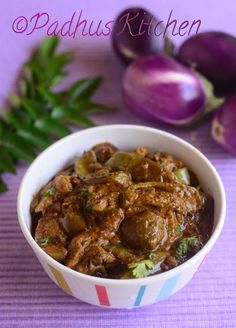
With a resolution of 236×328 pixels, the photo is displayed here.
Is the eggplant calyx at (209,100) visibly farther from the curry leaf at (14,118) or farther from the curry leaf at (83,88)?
the curry leaf at (14,118)

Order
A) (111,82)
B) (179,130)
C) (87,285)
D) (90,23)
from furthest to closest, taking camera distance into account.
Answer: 1. (90,23)
2. (111,82)
3. (179,130)
4. (87,285)

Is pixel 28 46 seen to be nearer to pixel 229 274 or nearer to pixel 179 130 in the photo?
pixel 179 130

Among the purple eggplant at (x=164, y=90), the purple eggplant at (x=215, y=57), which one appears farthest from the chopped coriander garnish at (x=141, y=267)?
the purple eggplant at (x=215, y=57)

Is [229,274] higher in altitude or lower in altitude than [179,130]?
lower

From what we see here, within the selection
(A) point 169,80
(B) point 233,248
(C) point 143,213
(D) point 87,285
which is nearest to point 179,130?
(A) point 169,80

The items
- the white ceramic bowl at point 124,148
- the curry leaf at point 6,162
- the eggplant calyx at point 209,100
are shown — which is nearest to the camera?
the white ceramic bowl at point 124,148

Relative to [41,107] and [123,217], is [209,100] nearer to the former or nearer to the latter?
[41,107]
